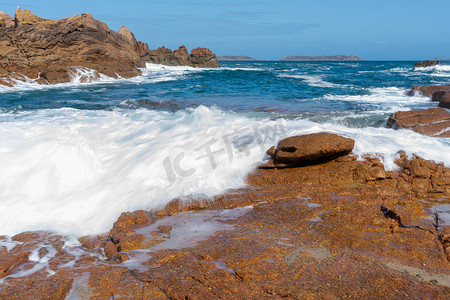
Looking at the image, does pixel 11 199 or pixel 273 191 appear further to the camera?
pixel 11 199

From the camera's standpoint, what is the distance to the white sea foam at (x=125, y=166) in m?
4.07

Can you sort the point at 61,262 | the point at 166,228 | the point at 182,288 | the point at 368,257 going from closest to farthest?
the point at 182,288 < the point at 368,257 < the point at 61,262 < the point at 166,228

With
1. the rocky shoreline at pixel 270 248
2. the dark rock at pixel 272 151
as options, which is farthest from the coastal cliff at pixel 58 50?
the rocky shoreline at pixel 270 248

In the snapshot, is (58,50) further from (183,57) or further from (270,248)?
(183,57)

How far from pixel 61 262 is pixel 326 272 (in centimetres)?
202

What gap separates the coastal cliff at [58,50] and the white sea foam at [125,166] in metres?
15.2

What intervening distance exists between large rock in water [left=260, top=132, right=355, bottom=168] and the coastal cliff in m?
17.9

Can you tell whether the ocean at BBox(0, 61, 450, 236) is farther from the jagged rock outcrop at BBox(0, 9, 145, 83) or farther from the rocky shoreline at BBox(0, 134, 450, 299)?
the jagged rock outcrop at BBox(0, 9, 145, 83)

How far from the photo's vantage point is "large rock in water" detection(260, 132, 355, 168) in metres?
4.64

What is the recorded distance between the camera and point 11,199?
A: 438 cm

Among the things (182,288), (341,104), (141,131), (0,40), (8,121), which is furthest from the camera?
(0,40)

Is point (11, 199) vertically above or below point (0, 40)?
below

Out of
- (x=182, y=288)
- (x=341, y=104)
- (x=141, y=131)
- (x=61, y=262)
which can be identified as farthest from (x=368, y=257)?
(x=341, y=104)

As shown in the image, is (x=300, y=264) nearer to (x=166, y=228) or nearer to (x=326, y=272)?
(x=326, y=272)
